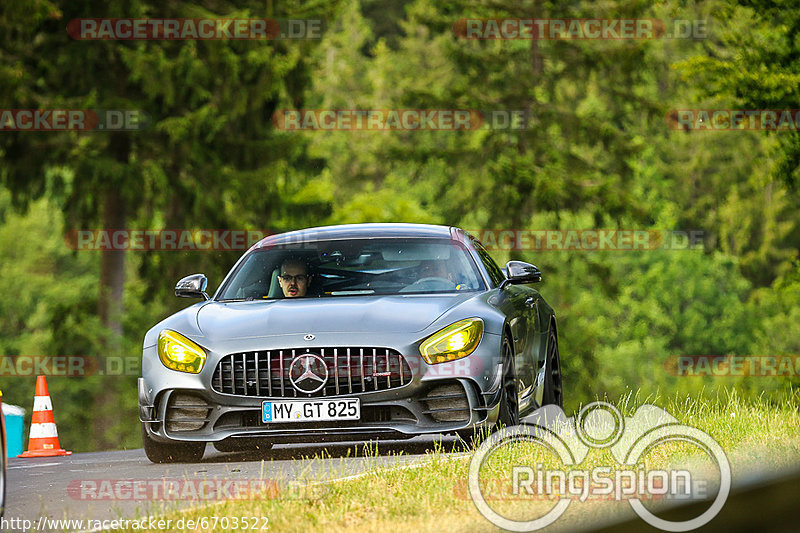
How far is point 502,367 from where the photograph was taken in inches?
352

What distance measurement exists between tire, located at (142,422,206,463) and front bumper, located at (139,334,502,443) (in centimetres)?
52

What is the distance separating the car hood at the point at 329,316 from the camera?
8.85m

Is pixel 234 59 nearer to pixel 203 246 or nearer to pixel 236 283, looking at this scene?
pixel 203 246

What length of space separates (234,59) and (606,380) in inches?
1396

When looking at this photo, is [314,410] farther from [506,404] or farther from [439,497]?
[439,497]

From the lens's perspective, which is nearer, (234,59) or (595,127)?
(234,59)

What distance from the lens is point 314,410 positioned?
28.5ft

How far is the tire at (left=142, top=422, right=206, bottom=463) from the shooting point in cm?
944

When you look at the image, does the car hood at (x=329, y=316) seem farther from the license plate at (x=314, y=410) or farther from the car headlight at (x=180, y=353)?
the license plate at (x=314, y=410)

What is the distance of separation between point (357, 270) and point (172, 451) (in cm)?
190

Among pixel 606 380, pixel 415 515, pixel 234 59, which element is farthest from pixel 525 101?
pixel 415 515

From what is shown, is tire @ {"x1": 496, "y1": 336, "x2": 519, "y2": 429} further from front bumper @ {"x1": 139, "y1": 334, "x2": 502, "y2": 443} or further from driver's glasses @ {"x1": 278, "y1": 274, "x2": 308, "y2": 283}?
driver's glasses @ {"x1": 278, "y1": 274, "x2": 308, "y2": 283}

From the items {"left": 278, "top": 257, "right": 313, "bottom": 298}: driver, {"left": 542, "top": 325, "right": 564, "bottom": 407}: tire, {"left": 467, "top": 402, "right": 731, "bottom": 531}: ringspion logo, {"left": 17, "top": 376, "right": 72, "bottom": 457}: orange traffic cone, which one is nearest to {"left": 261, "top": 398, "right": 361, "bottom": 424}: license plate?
{"left": 467, "top": 402, "right": 731, "bottom": 531}: ringspion logo

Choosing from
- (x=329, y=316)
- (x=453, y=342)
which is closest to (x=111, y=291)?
(x=329, y=316)
